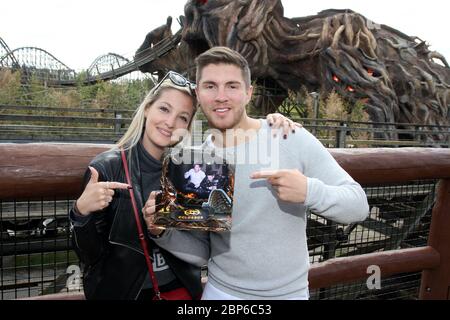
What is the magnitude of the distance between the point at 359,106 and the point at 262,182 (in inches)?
554

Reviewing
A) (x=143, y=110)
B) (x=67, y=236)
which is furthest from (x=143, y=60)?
(x=143, y=110)

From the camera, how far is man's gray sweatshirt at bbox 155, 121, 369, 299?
1210mm

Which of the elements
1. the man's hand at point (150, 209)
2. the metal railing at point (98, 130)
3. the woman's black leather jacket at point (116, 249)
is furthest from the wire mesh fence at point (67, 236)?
the metal railing at point (98, 130)

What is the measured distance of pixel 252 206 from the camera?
122 centimetres

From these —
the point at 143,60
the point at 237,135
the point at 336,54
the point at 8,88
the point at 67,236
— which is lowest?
the point at 67,236

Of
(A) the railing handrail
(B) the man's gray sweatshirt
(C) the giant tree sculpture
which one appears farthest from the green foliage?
(B) the man's gray sweatshirt

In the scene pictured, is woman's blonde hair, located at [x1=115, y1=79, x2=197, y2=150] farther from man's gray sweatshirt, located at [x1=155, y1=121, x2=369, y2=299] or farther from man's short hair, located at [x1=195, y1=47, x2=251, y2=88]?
man's gray sweatshirt, located at [x1=155, y1=121, x2=369, y2=299]

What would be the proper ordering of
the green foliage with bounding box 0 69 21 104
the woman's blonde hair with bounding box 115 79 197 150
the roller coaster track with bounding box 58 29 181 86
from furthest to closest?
the roller coaster track with bounding box 58 29 181 86, the green foliage with bounding box 0 69 21 104, the woman's blonde hair with bounding box 115 79 197 150

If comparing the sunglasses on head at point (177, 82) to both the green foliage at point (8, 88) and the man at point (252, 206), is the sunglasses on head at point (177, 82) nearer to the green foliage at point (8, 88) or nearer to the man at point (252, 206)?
the man at point (252, 206)

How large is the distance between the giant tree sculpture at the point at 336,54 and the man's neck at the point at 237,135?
46.4 ft

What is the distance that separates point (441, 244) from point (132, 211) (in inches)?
71.4

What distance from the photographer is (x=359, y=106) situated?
564 inches

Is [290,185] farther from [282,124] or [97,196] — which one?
[97,196]

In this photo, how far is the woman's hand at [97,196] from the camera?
3.37 feet
